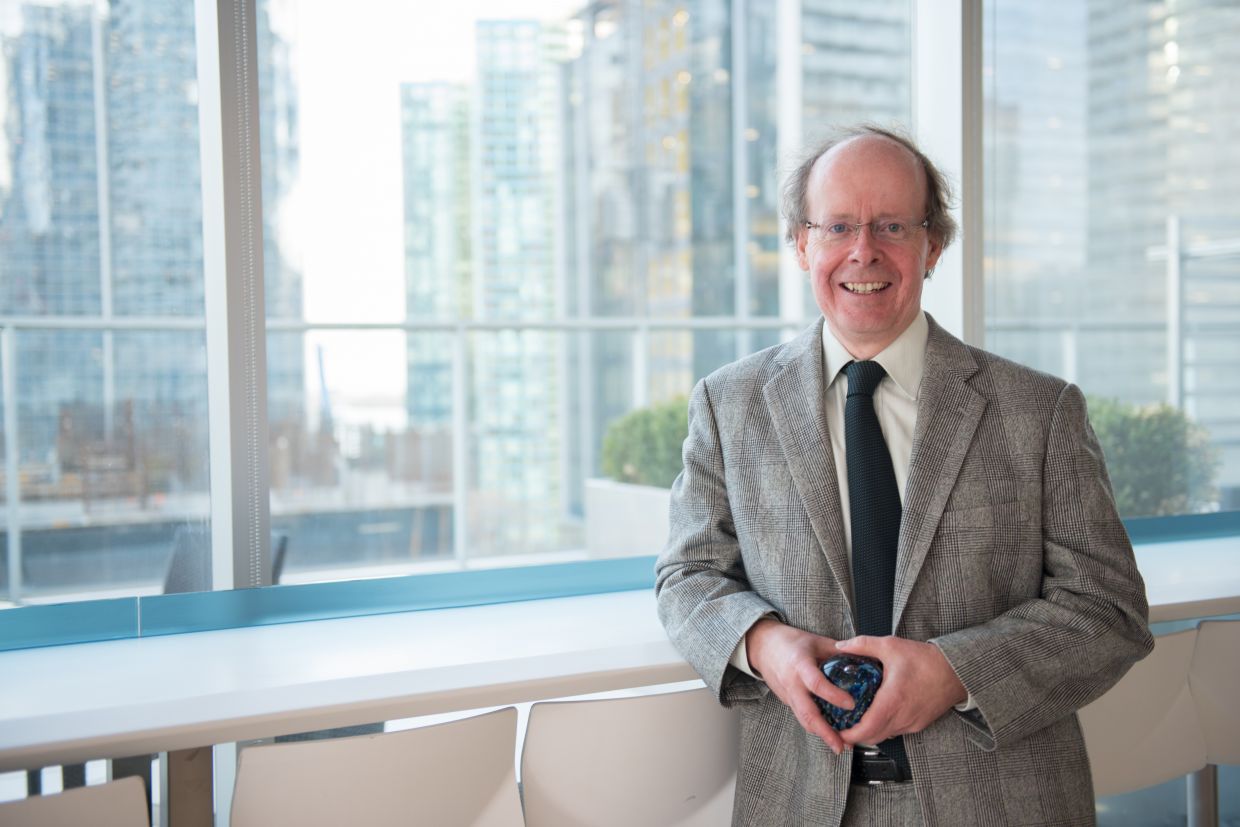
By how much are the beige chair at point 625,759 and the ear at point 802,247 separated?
67cm

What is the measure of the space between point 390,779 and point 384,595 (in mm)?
639

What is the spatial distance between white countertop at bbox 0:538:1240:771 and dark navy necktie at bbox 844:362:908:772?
34 cm

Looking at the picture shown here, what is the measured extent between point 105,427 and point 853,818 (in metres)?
1.64

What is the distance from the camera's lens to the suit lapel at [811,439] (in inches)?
53.0

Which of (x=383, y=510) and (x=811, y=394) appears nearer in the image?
(x=811, y=394)

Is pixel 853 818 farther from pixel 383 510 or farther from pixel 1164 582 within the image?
pixel 383 510

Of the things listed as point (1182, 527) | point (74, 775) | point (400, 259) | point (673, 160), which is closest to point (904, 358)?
point (74, 775)

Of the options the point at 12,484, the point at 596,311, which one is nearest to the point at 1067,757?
the point at 12,484

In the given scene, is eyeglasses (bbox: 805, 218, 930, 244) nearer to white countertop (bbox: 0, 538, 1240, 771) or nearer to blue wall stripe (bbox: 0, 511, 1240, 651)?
white countertop (bbox: 0, 538, 1240, 771)

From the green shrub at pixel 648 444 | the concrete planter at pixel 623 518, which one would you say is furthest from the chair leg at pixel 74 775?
the green shrub at pixel 648 444

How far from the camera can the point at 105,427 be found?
Answer: 6.64 ft

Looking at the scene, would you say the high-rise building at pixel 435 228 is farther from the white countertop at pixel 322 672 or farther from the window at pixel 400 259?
the white countertop at pixel 322 672

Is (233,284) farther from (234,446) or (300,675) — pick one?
(300,675)

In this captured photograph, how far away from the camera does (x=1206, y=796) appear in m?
1.99
